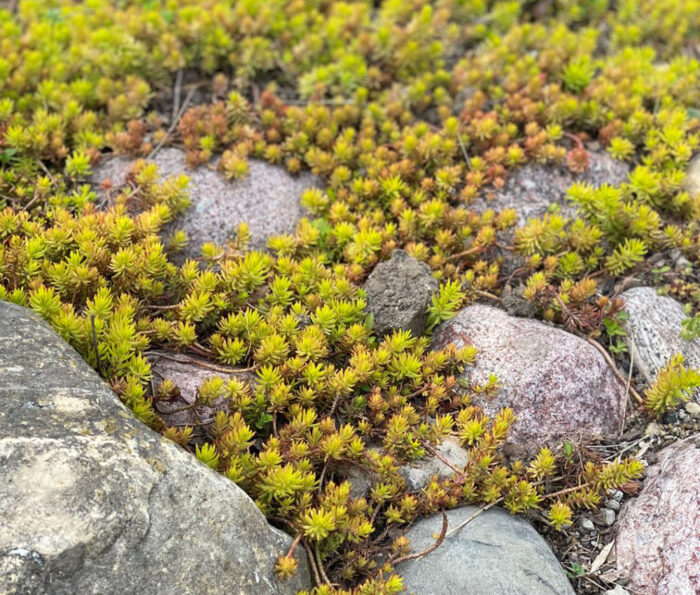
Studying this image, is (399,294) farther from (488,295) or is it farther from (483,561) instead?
(483,561)

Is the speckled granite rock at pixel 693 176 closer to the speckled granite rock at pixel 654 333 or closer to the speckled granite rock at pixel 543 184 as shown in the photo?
the speckled granite rock at pixel 543 184

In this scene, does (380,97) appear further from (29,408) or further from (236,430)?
(29,408)

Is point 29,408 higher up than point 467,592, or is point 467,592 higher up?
point 29,408

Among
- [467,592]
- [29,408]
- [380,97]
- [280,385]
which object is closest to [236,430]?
[280,385]

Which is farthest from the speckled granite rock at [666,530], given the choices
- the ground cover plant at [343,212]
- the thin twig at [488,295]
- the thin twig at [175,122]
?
the thin twig at [175,122]

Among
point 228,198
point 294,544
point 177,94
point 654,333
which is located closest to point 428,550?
point 294,544
